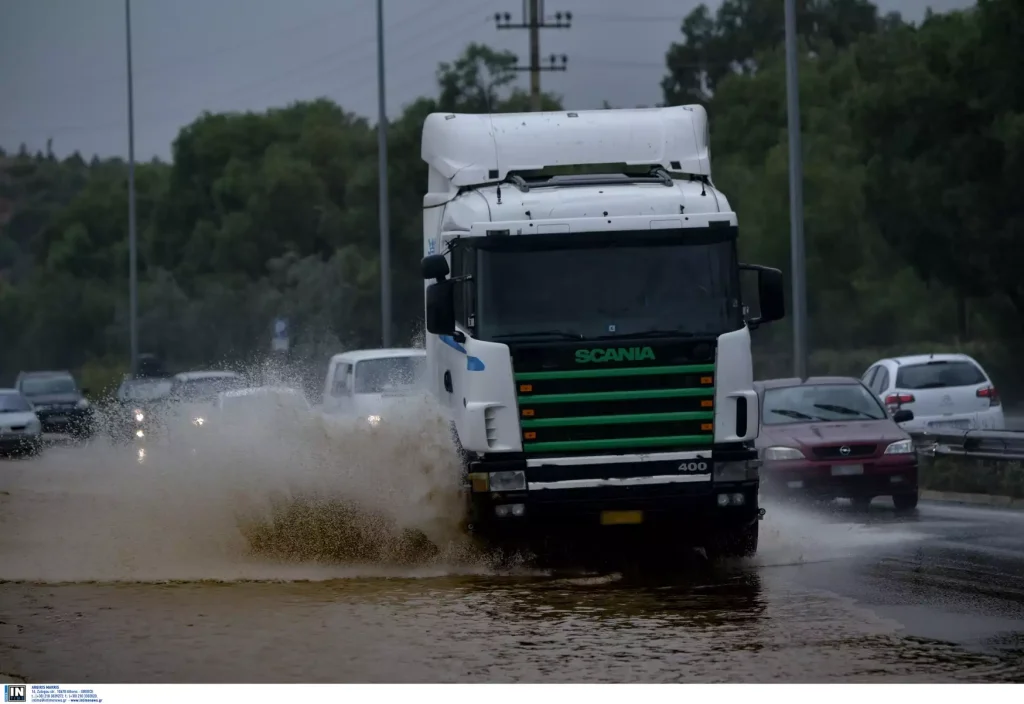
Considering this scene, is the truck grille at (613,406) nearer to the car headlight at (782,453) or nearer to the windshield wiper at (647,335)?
the windshield wiper at (647,335)

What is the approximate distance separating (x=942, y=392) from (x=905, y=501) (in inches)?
292

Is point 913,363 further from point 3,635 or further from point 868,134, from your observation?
point 868,134

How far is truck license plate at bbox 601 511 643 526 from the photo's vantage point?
14203mm

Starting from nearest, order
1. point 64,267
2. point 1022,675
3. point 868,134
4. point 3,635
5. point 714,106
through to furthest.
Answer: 1. point 1022,675
2. point 3,635
3. point 868,134
4. point 64,267
5. point 714,106

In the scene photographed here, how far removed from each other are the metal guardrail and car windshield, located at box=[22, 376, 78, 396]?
99.6 feet

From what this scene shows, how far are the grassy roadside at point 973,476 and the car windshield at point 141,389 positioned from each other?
22.7 metres

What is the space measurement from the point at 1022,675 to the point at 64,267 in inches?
1919

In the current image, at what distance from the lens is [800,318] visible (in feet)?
94.5

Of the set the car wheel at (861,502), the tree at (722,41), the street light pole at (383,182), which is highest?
the tree at (722,41)

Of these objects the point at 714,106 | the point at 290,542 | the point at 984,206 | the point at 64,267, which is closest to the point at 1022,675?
the point at 290,542

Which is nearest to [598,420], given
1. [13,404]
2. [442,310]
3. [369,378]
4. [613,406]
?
[613,406]

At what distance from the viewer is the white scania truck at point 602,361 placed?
14.0 m

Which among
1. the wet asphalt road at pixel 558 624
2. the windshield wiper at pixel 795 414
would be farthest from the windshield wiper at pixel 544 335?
the windshield wiper at pixel 795 414

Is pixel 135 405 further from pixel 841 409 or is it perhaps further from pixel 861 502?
pixel 861 502
